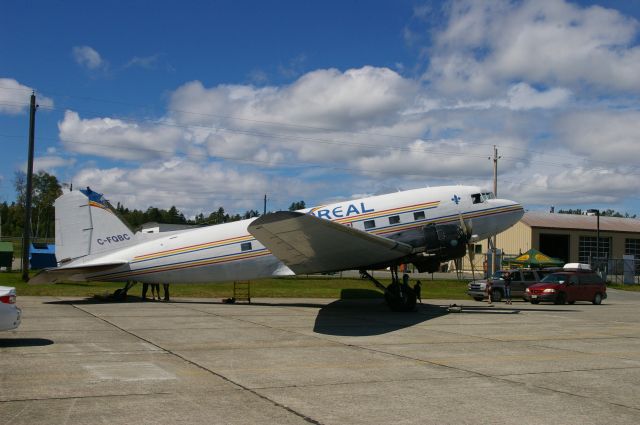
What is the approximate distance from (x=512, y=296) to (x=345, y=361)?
1016 inches

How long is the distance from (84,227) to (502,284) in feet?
74.9

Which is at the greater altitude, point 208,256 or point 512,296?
point 208,256

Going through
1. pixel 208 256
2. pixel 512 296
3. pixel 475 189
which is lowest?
pixel 512 296

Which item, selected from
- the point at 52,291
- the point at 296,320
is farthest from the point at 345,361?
the point at 52,291

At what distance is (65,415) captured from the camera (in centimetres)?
696

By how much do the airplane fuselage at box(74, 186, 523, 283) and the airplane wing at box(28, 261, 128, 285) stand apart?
0.90ft

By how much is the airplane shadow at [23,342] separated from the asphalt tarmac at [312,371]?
0.08 ft

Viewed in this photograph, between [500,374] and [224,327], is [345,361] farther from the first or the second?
[224,327]

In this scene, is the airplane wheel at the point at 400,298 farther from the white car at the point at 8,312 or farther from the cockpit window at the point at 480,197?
the white car at the point at 8,312

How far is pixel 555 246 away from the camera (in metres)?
83.5

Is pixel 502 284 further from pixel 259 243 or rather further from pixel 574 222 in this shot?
pixel 574 222

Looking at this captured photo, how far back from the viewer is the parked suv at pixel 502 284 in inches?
1309

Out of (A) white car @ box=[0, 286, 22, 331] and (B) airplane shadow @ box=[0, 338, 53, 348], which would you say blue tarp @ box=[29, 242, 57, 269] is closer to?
(B) airplane shadow @ box=[0, 338, 53, 348]

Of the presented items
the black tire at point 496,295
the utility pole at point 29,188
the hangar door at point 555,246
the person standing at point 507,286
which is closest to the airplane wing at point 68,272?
the utility pole at point 29,188
